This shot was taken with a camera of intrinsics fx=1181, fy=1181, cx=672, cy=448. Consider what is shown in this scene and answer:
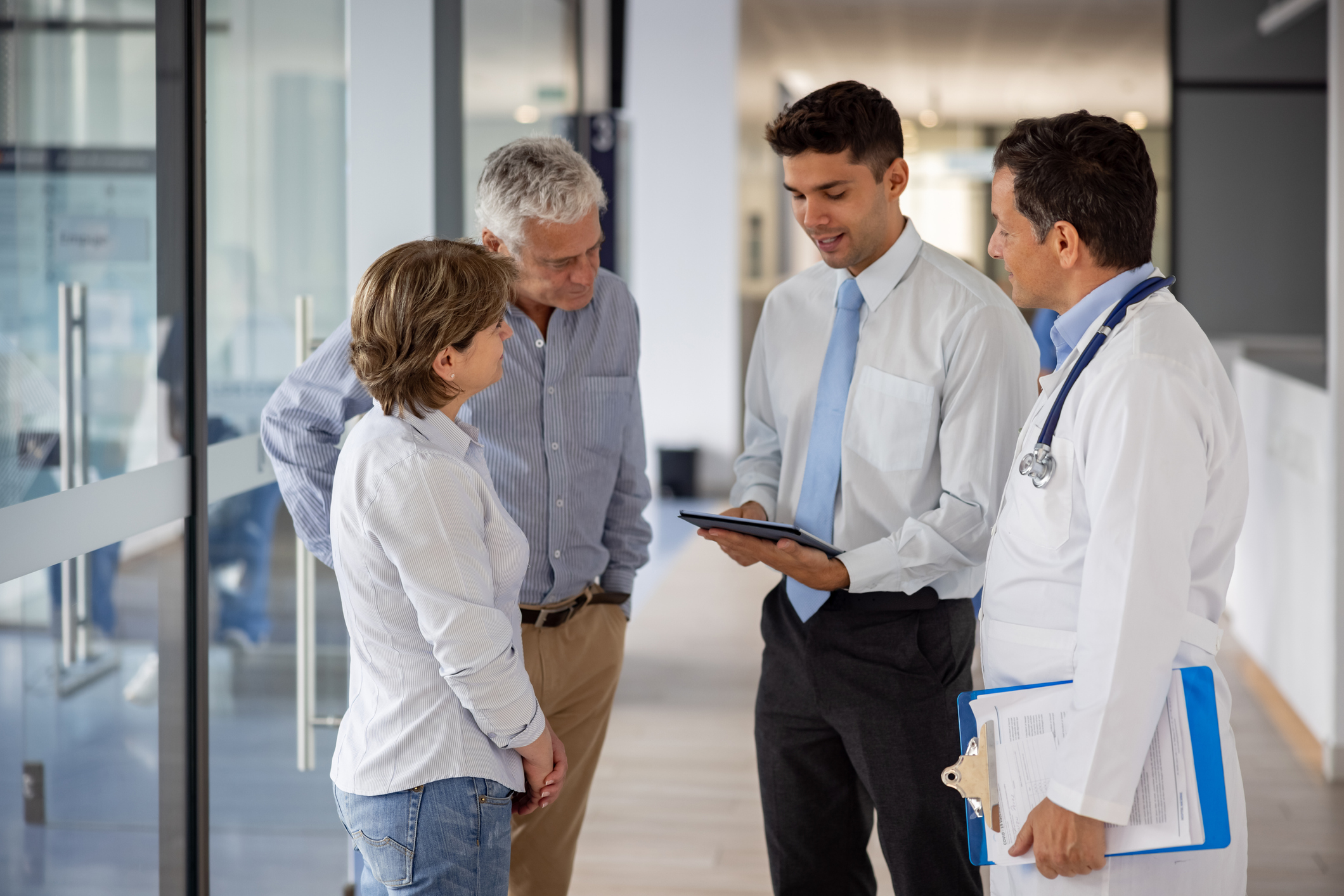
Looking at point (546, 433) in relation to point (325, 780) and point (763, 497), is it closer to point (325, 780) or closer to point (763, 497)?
point (763, 497)

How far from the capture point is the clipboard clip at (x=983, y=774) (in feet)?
5.29

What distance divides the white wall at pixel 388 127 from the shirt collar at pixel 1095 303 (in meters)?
1.90

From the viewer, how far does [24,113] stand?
175cm

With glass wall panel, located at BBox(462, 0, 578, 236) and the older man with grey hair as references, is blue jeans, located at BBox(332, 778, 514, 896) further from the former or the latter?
glass wall panel, located at BBox(462, 0, 578, 236)

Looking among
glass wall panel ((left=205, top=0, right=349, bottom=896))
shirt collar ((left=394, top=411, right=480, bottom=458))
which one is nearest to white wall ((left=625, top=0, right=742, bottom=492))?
glass wall panel ((left=205, top=0, right=349, bottom=896))

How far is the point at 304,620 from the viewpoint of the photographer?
2.59m

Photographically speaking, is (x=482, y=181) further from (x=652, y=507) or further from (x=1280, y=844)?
(x=652, y=507)

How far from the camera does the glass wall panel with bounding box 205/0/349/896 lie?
2.38 metres

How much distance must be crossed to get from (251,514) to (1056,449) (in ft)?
5.69

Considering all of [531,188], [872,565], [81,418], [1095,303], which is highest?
[531,188]

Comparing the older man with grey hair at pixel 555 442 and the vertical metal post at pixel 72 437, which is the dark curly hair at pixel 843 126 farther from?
the vertical metal post at pixel 72 437

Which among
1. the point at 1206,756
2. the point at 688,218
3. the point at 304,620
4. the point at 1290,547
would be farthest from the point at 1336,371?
the point at 688,218

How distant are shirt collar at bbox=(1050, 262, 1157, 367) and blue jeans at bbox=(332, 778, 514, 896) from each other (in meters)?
1.02

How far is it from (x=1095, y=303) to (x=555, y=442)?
0.99 metres
